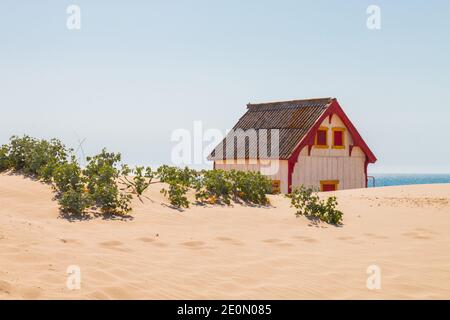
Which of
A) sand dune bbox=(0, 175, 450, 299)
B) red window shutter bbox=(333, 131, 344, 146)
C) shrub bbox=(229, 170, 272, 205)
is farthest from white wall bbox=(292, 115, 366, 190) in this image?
sand dune bbox=(0, 175, 450, 299)

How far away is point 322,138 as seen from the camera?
1064 inches

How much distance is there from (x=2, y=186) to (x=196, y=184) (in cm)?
507

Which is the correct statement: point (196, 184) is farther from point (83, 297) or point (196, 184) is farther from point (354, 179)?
point (354, 179)

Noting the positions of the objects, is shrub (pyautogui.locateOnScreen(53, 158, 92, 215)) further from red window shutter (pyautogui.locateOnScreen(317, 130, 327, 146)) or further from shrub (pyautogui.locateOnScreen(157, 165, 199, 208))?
red window shutter (pyautogui.locateOnScreen(317, 130, 327, 146))

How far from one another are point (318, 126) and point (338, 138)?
2051 millimetres

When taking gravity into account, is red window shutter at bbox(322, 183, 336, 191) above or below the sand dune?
above

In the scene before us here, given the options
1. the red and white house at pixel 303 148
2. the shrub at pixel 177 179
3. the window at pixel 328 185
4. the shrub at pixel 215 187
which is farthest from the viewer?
the window at pixel 328 185

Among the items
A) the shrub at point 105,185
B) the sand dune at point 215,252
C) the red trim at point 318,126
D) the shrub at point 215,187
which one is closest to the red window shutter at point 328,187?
the red trim at point 318,126

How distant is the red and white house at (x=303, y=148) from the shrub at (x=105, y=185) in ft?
42.5

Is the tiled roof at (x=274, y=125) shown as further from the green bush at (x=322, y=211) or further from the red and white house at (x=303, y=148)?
the green bush at (x=322, y=211)

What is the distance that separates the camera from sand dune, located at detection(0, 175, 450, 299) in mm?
6188

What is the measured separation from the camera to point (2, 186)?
41.4 ft

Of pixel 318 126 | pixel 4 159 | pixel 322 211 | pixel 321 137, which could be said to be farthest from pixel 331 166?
pixel 4 159

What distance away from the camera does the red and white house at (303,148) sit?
25.8m
